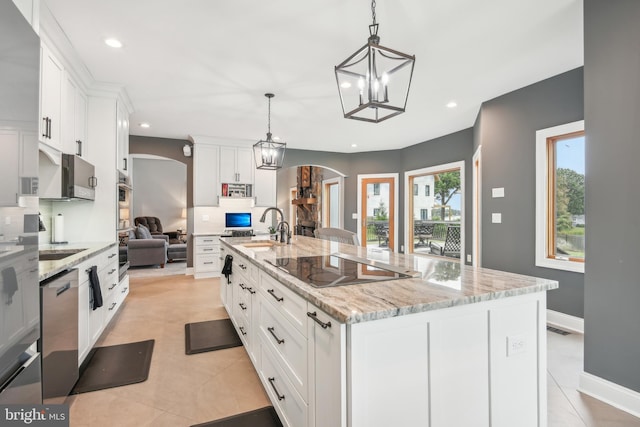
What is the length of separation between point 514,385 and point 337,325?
0.93 metres

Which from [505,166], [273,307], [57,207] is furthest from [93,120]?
[505,166]

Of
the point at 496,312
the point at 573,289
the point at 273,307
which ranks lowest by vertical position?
the point at 573,289

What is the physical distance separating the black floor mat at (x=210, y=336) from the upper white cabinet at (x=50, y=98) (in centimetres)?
205

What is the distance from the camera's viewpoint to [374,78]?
1.61 m

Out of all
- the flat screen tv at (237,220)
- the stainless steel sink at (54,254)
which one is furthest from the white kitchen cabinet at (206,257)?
the stainless steel sink at (54,254)

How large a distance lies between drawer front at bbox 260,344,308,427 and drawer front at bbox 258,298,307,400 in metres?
0.05

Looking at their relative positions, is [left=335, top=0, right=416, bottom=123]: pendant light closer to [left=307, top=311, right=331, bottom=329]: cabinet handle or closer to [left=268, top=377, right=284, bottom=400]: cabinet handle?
[left=307, top=311, right=331, bottom=329]: cabinet handle

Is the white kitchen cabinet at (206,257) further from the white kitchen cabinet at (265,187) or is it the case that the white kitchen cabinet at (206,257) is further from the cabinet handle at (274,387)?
the cabinet handle at (274,387)

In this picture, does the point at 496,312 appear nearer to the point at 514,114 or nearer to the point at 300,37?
the point at 300,37

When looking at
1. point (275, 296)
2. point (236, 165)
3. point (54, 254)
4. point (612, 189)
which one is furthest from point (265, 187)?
point (612, 189)

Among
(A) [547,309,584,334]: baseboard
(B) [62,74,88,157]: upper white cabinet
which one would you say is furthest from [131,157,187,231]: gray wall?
(A) [547,309,584,334]: baseboard

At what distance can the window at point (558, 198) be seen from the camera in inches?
135

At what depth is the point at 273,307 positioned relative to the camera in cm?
184

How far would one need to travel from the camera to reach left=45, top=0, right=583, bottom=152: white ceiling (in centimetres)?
231
